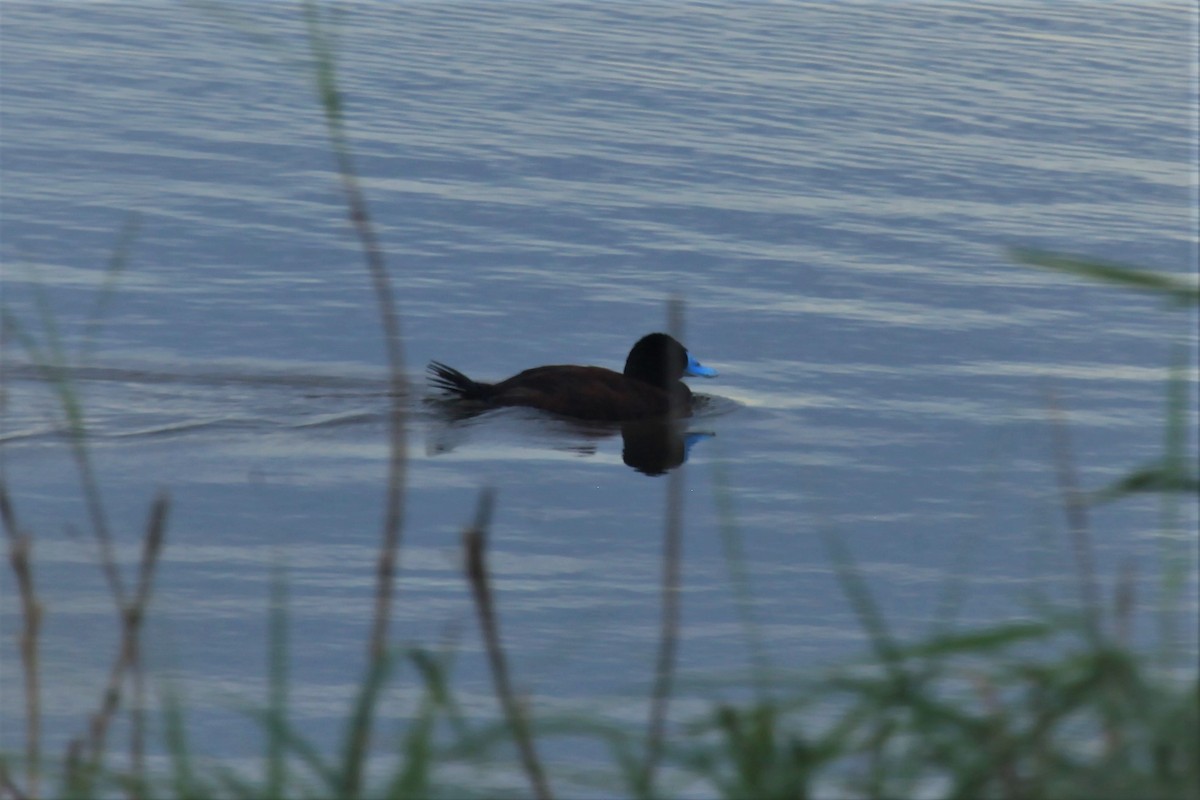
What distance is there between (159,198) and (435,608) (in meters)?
8.07

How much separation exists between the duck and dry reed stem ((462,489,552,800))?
691cm

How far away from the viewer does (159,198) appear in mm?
13562

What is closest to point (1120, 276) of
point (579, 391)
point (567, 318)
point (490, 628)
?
point (490, 628)

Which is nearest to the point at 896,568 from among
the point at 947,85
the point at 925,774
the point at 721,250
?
the point at 925,774

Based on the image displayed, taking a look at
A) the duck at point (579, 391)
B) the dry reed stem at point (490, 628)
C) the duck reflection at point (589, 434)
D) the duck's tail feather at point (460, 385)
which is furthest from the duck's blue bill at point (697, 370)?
the dry reed stem at point (490, 628)

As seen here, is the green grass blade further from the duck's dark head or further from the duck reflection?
the duck's dark head

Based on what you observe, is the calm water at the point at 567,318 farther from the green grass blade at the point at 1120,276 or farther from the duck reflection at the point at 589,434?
the green grass blade at the point at 1120,276

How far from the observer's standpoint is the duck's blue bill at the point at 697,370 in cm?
1020

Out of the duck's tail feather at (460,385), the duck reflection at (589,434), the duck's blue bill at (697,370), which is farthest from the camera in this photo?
the duck's blue bill at (697,370)

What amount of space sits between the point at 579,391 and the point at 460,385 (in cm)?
64

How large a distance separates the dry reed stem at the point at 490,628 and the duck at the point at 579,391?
6.91m

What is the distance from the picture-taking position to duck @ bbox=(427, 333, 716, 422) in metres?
9.48

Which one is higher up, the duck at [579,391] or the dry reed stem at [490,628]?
the dry reed stem at [490,628]

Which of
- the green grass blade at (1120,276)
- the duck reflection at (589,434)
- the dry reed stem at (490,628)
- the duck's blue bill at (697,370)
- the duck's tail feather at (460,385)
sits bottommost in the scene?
the duck reflection at (589,434)
